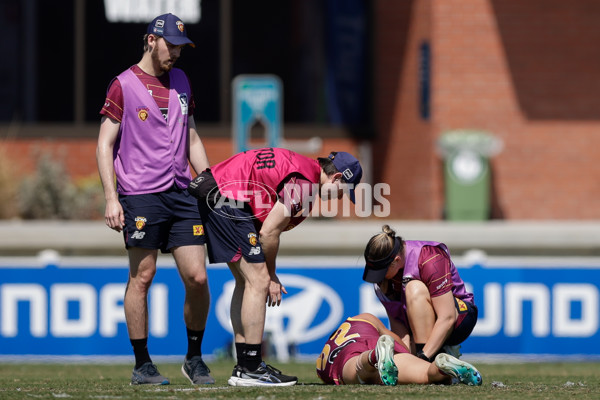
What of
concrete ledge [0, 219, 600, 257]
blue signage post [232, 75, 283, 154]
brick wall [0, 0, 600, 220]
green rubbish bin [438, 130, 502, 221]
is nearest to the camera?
concrete ledge [0, 219, 600, 257]

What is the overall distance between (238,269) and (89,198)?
7.45 metres

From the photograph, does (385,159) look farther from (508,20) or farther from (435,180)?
(508,20)

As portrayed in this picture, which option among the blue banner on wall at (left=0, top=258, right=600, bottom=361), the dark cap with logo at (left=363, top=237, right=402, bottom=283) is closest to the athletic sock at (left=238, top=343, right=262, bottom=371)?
the dark cap with logo at (left=363, top=237, right=402, bottom=283)

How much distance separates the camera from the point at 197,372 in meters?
6.71

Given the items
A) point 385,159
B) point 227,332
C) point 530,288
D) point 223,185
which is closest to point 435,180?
point 385,159

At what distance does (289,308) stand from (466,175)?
3678 mm

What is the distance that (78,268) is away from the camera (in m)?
10.9

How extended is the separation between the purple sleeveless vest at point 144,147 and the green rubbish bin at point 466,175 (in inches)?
292

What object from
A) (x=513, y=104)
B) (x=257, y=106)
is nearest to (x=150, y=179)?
(x=257, y=106)

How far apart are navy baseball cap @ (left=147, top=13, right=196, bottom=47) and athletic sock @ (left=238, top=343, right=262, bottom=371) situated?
1822 millimetres

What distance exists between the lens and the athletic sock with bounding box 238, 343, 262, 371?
6480 mm

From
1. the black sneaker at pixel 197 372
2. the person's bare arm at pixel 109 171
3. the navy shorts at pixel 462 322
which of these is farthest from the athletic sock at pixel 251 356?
the navy shorts at pixel 462 322

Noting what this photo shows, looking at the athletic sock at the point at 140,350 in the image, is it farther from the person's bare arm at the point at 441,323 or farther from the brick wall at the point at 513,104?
the brick wall at the point at 513,104

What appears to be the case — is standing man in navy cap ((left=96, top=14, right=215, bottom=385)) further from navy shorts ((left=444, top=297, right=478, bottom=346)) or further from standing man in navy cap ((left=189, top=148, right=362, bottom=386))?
navy shorts ((left=444, top=297, right=478, bottom=346))
